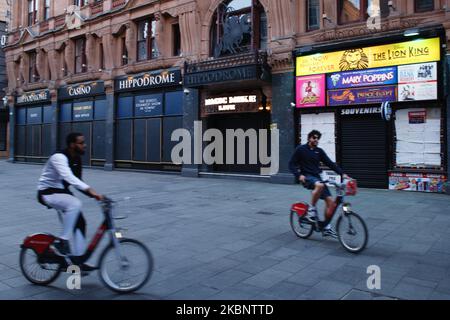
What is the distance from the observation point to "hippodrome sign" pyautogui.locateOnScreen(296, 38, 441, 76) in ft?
42.6

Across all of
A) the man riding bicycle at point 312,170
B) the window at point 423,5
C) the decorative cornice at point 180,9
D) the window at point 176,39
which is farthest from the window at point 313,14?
the man riding bicycle at point 312,170

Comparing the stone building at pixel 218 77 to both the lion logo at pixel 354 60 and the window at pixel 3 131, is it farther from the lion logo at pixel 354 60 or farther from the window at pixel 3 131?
the window at pixel 3 131

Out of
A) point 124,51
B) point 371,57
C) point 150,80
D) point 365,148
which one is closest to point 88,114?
point 124,51

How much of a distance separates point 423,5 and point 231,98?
8.35 m

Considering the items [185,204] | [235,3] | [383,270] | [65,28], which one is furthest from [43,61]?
Result: [383,270]

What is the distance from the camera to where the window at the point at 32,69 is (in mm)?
29078

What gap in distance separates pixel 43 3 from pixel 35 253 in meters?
29.1

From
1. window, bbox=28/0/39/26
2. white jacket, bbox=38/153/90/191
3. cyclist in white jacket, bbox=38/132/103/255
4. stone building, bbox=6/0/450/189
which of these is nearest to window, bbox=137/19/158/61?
stone building, bbox=6/0/450/189

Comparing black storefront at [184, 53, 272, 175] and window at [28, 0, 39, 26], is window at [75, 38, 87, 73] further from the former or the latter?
black storefront at [184, 53, 272, 175]

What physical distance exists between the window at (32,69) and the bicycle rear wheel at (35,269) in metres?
27.9

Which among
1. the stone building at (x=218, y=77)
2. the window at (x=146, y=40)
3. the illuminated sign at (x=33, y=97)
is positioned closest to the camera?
the stone building at (x=218, y=77)

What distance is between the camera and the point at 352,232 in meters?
6.05

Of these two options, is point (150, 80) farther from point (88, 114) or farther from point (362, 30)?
point (362, 30)

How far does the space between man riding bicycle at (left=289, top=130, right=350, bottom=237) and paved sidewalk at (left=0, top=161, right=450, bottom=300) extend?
0.53m
